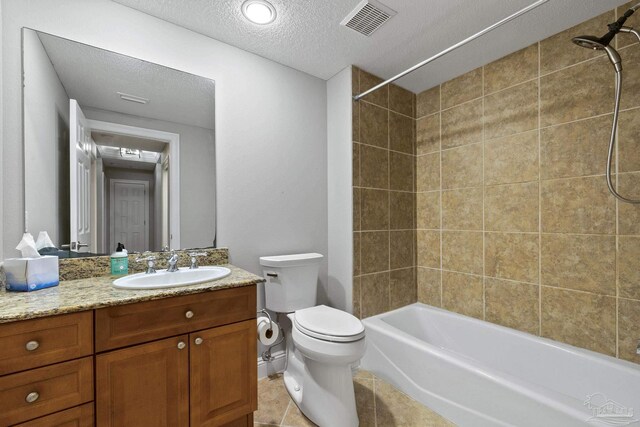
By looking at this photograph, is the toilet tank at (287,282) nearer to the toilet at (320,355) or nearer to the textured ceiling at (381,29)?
the toilet at (320,355)

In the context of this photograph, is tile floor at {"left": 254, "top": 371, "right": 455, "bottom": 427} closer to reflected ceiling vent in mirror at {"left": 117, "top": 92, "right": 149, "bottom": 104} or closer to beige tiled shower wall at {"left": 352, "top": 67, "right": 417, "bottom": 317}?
beige tiled shower wall at {"left": 352, "top": 67, "right": 417, "bottom": 317}

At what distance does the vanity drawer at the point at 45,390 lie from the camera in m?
0.85

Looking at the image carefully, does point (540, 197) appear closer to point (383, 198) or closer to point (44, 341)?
point (383, 198)

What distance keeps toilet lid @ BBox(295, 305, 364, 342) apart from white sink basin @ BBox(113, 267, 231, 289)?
20.3 inches

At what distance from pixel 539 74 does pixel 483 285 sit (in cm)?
150

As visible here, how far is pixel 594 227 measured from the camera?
159 centimetres

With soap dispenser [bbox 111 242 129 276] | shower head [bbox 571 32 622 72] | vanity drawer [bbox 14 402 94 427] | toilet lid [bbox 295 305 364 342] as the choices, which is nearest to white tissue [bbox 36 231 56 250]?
soap dispenser [bbox 111 242 129 276]

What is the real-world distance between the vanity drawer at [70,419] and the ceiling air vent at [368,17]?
2156mm

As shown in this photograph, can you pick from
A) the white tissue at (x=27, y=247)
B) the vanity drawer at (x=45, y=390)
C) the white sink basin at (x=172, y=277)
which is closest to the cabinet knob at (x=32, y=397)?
the vanity drawer at (x=45, y=390)

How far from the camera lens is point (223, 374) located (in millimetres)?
1260

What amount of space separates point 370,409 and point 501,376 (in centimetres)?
76

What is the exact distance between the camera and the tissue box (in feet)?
3.59

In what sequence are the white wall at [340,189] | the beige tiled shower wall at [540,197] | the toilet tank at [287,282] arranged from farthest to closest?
1. the white wall at [340,189]
2. the toilet tank at [287,282]
3. the beige tiled shower wall at [540,197]

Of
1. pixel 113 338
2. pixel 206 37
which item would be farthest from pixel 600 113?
pixel 113 338
